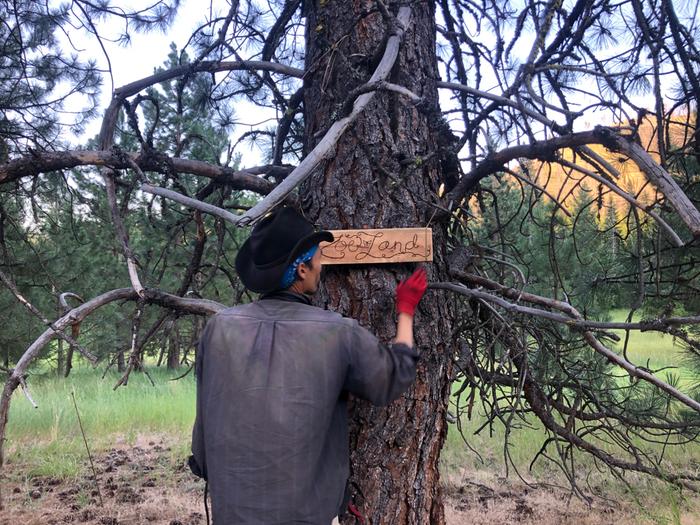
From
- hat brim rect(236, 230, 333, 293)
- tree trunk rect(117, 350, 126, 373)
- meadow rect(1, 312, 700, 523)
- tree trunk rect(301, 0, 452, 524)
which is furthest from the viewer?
meadow rect(1, 312, 700, 523)

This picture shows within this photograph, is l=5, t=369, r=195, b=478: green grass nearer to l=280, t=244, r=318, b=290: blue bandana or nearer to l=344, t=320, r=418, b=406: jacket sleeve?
l=280, t=244, r=318, b=290: blue bandana

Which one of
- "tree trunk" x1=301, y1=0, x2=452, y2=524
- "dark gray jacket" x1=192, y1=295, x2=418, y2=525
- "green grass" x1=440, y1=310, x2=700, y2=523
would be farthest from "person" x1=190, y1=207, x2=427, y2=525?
"green grass" x1=440, y1=310, x2=700, y2=523

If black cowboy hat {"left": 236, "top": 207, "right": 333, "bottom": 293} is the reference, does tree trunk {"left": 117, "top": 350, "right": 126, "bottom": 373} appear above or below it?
below

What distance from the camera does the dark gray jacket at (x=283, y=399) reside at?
1.50 metres

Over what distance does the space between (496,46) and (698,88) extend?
95 centimetres

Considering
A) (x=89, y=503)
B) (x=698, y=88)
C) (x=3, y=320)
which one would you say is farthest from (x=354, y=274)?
(x=3, y=320)

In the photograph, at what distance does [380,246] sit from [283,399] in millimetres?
656

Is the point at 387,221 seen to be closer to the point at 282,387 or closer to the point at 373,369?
the point at 373,369

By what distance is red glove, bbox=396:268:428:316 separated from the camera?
172 cm

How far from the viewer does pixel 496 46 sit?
2.67 m

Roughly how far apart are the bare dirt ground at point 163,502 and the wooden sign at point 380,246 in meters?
3.09

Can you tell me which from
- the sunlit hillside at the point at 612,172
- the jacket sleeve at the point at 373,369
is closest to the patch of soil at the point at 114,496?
the jacket sleeve at the point at 373,369

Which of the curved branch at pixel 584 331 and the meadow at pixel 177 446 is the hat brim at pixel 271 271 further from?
the meadow at pixel 177 446

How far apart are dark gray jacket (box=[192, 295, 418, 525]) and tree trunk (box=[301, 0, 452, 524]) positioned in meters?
0.33
